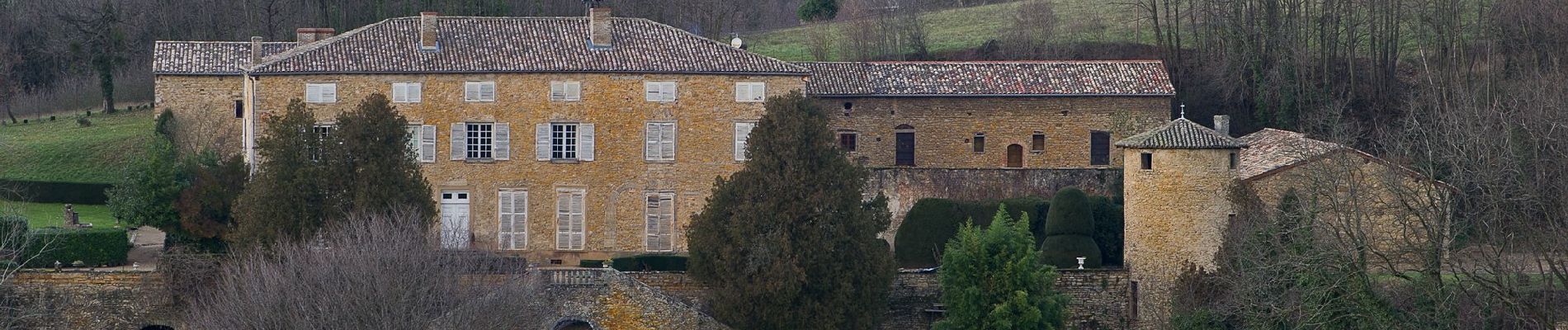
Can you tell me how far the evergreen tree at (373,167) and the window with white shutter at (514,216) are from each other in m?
4.01

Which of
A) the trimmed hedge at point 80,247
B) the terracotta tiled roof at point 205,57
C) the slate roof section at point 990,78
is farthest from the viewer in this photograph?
the terracotta tiled roof at point 205,57

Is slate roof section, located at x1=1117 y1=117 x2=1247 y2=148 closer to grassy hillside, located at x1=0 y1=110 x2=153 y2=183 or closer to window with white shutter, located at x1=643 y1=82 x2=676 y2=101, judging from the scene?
window with white shutter, located at x1=643 y1=82 x2=676 y2=101

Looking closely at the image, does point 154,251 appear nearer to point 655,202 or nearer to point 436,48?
point 436,48

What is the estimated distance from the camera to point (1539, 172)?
42.5 meters

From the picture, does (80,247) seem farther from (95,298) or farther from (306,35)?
(306,35)

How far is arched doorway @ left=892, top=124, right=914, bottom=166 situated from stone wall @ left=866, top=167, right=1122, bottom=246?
3294 mm

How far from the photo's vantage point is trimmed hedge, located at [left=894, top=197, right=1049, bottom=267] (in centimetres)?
4841

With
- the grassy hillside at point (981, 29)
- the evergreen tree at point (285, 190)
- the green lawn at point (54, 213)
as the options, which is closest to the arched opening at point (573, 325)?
the evergreen tree at point (285, 190)

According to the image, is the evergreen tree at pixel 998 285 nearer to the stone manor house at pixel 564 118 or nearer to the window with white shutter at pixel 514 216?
the stone manor house at pixel 564 118

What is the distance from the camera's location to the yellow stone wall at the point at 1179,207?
4412 centimetres

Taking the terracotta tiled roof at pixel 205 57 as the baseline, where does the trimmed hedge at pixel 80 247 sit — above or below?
below

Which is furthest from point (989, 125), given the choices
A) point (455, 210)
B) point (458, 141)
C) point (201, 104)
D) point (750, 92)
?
point (201, 104)

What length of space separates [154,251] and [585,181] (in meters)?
8.92

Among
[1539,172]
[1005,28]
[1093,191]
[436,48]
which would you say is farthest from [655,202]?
[1005,28]
